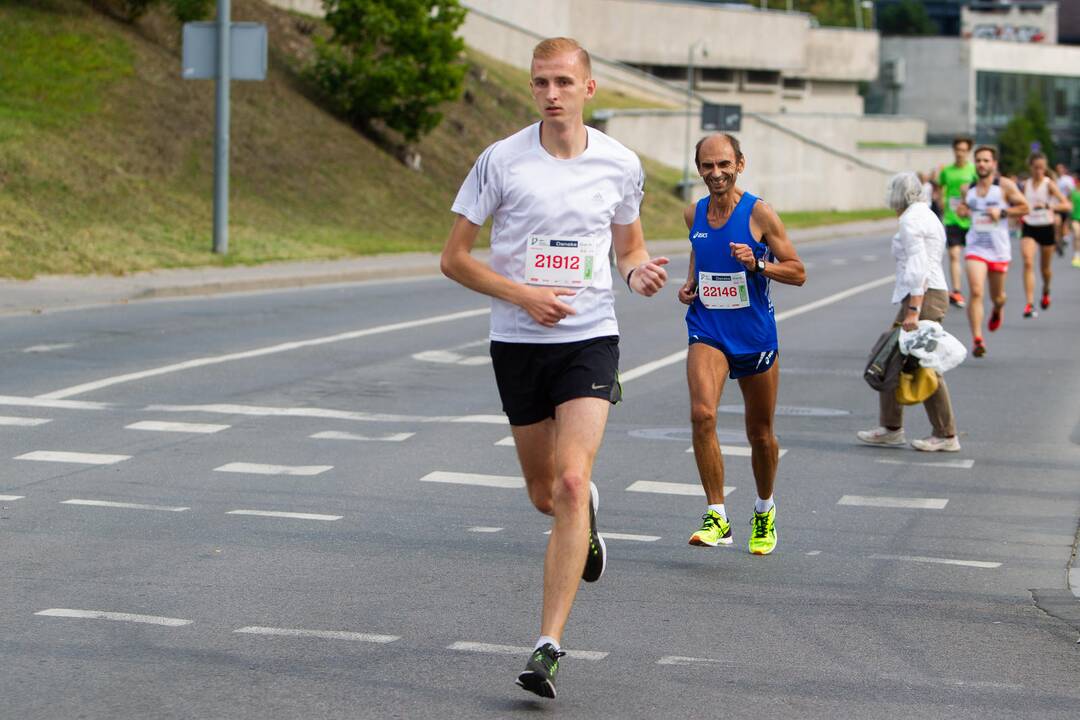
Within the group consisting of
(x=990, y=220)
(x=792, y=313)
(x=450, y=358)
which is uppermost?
(x=990, y=220)

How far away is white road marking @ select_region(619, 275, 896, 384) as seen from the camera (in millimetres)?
16172

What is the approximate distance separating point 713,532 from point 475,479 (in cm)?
216

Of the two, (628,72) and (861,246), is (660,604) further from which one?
(628,72)

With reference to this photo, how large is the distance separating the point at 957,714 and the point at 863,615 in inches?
57.5

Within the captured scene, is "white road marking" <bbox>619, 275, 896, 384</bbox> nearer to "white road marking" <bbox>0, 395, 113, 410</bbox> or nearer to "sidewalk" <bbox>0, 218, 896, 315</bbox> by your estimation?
"white road marking" <bbox>0, 395, 113, 410</bbox>

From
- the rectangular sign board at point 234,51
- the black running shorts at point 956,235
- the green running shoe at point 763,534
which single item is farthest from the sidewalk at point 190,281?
the green running shoe at point 763,534

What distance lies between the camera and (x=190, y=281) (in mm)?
23938

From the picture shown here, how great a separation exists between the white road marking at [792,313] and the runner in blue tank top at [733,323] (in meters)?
3.62

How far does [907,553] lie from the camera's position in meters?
8.55

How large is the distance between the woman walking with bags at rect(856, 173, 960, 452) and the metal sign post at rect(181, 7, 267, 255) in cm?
1677

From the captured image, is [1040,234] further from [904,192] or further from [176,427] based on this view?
[176,427]

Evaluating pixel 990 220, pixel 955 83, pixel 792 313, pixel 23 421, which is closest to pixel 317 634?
pixel 23 421

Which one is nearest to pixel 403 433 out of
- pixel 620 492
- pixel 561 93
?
pixel 620 492

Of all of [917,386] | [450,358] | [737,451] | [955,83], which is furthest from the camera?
[955,83]
